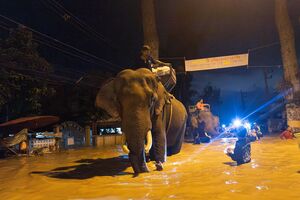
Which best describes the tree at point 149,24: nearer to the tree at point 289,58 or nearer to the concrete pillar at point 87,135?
the tree at point 289,58

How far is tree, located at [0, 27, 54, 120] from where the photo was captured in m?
16.5

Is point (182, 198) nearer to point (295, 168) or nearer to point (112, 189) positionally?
point (112, 189)

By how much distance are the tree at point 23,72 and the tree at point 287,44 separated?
1376 centimetres

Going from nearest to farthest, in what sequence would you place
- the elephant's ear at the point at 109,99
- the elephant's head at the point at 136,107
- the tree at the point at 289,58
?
1. the elephant's head at the point at 136,107
2. the elephant's ear at the point at 109,99
3. the tree at the point at 289,58

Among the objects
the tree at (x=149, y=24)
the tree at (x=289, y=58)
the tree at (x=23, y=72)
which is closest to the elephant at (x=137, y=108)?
the tree at (x=23, y=72)

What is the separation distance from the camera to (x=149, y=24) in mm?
19312

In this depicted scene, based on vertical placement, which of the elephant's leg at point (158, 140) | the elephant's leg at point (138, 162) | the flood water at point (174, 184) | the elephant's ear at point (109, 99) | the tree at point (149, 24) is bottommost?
the flood water at point (174, 184)

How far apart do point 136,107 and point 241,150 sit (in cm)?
297

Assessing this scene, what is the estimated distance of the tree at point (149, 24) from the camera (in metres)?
19.1

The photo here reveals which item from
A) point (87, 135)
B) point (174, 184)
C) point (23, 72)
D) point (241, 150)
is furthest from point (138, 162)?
point (87, 135)

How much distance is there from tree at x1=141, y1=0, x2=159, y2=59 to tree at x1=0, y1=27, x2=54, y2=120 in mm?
5868

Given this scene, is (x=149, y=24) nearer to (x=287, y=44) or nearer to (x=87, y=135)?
(x=287, y=44)

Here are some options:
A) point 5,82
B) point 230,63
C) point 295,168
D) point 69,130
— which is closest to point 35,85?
point 5,82

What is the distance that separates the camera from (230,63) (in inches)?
815
